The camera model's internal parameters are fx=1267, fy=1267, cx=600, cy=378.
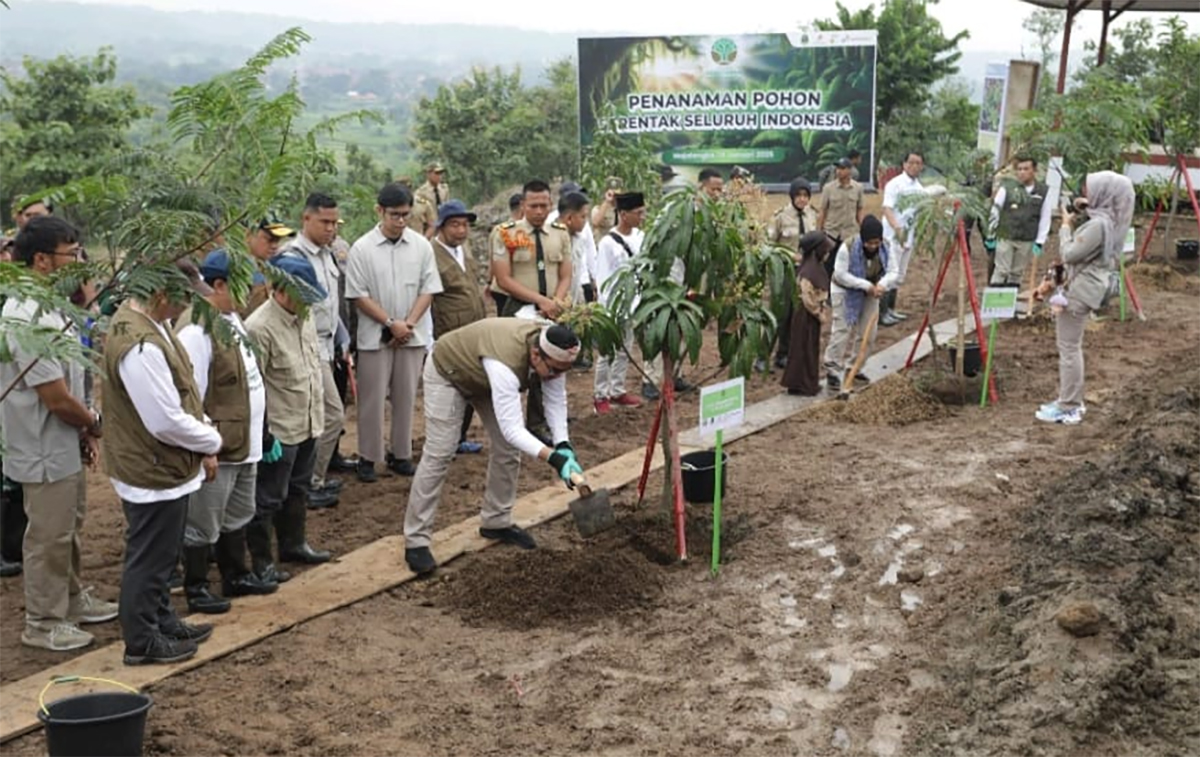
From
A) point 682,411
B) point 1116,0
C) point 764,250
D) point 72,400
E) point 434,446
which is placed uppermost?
point 1116,0

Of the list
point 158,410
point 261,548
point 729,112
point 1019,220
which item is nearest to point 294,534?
point 261,548

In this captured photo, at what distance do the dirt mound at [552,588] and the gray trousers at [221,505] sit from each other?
1.04 meters

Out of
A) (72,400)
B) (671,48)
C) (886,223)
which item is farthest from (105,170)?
(671,48)

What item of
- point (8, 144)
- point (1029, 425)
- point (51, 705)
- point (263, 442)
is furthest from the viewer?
point (8, 144)

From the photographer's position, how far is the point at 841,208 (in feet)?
39.1

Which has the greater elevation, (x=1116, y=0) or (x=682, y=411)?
(x=1116, y=0)

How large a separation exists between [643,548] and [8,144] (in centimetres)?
1103

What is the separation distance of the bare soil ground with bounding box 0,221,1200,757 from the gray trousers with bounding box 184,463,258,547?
558 millimetres

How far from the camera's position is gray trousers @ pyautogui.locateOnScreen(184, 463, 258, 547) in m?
5.50

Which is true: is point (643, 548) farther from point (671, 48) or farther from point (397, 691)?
point (671, 48)

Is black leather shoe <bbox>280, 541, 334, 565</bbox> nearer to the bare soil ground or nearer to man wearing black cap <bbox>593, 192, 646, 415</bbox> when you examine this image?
the bare soil ground

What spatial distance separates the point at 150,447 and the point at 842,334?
629 centimetres

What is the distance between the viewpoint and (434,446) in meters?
6.29

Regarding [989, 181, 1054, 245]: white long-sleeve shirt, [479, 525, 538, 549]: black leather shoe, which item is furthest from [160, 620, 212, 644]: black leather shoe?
[989, 181, 1054, 245]: white long-sleeve shirt
